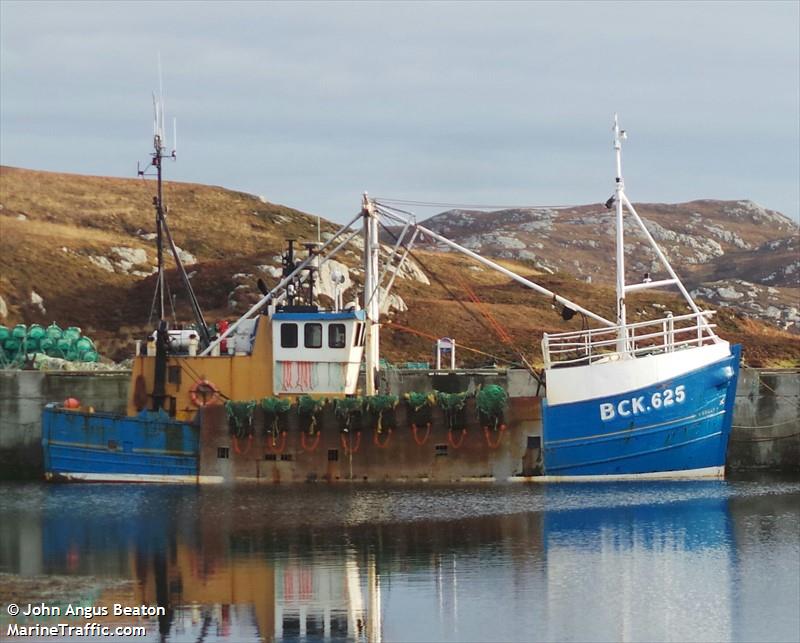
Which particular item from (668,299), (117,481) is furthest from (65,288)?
(117,481)

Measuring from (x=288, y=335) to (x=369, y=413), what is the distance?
10.4 feet

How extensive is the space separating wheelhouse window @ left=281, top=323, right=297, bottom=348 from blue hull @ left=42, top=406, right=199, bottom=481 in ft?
11.0

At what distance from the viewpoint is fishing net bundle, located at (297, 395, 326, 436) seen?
38.1 meters

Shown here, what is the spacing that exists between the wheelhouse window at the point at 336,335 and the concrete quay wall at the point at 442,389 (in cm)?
335

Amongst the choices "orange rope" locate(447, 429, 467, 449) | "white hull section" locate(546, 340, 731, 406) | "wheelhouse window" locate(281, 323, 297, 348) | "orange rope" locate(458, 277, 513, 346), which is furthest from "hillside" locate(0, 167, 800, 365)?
"white hull section" locate(546, 340, 731, 406)

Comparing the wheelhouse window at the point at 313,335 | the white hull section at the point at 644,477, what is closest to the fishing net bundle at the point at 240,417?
the wheelhouse window at the point at 313,335

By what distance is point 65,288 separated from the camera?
3063 inches

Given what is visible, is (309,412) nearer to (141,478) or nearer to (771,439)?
(141,478)

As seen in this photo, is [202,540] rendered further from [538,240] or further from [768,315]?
[538,240]

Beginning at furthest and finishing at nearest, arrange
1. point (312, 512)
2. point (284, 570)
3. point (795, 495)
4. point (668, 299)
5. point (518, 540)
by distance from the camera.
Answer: point (668, 299)
point (795, 495)
point (312, 512)
point (518, 540)
point (284, 570)

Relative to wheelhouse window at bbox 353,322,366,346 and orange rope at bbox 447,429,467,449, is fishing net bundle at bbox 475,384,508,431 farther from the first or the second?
wheelhouse window at bbox 353,322,366,346

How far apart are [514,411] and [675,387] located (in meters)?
4.17

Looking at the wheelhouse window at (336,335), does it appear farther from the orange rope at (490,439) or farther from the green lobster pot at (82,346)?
the green lobster pot at (82,346)

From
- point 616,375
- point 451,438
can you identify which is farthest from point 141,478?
point 616,375
